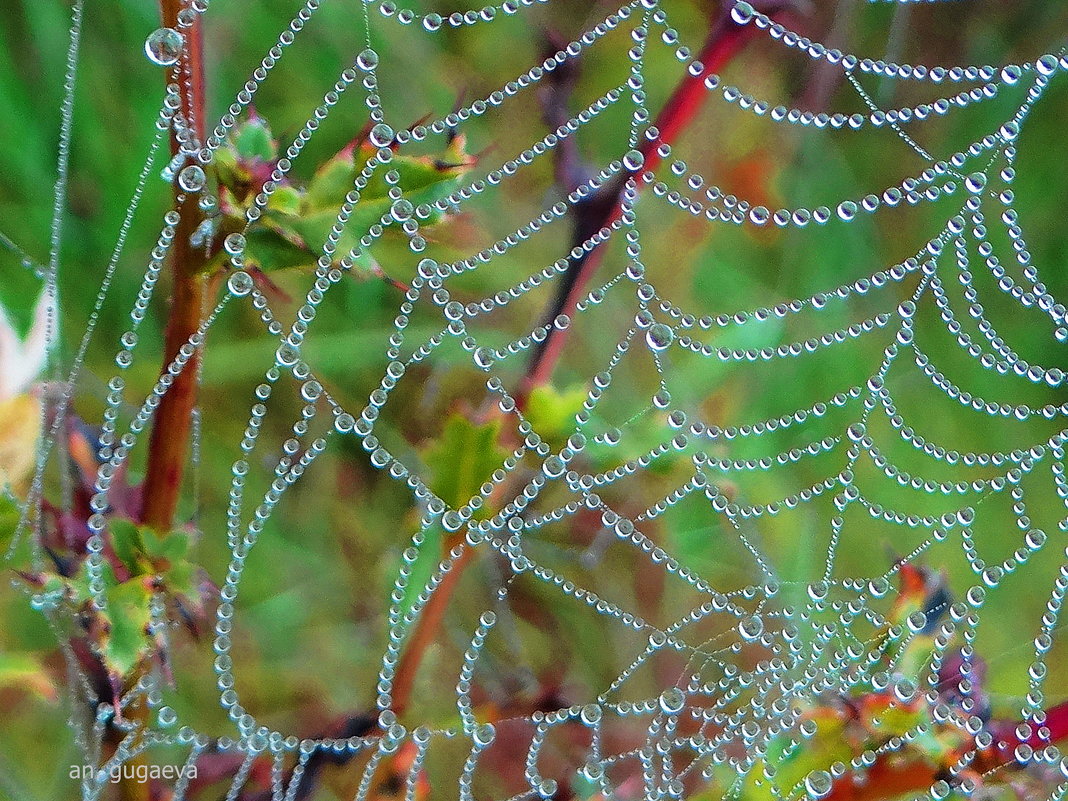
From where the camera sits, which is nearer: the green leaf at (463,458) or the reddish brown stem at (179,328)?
the reddish brown stem at (179,328)

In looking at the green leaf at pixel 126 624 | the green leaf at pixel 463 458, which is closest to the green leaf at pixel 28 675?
the green leaf at pixel 126 624

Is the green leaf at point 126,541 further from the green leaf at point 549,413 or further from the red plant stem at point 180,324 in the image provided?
the green leaf at point 549,413

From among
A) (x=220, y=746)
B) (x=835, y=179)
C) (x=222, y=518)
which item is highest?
(x=835, y=179)

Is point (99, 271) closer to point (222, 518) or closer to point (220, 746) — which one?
point (222, 518)

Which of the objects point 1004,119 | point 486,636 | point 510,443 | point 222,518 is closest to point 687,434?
point 510,443

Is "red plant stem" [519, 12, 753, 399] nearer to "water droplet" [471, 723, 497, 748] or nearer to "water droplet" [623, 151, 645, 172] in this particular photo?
"water droplet" [623, 151, 645, 172]

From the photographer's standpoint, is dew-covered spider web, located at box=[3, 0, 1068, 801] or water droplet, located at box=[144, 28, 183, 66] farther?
dew-covered spider web, located at box=[3, 0, 1068, 801]

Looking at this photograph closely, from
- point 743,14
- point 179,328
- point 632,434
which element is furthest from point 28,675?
point 743,14

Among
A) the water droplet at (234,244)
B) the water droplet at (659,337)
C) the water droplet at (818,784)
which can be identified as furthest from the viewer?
the water droplet at (659,337)

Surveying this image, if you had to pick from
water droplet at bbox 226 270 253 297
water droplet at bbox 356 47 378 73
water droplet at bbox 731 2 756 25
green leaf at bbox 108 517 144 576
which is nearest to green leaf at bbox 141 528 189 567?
green leaf at bbox 108 517 144 576
